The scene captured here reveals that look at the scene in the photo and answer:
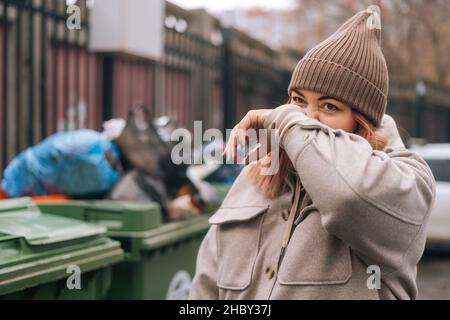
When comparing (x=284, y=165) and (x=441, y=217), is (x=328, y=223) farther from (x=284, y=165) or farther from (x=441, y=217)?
(x=441, y=217)

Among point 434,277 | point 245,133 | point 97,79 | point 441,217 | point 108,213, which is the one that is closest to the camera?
point 245,133

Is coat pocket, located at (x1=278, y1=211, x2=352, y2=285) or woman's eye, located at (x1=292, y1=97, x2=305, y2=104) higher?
woman's eye, located at (x1=292, y1=97, x2=305, y2=104)

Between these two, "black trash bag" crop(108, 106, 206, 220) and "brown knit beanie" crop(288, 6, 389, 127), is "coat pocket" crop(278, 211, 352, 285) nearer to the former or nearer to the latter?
"brown knit beanie" crop(288, 6, 389, 127)

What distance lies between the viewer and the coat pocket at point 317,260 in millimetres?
1562

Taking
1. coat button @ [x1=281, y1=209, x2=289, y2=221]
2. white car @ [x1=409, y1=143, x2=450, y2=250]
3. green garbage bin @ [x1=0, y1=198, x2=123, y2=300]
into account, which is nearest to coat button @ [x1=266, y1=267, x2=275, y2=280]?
coat button @ [x1=281, y1=209, x2=289, y2=221]

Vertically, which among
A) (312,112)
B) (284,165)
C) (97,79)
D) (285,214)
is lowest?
(285,214)

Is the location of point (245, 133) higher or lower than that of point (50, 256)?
higher

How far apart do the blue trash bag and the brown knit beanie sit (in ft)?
5.53

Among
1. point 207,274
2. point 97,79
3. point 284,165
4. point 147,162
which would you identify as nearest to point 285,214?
point 284,165

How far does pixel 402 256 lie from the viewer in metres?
1.55

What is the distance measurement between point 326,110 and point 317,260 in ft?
1.30

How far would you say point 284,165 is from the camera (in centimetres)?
166

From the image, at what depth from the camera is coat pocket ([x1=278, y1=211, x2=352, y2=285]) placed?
1562mm

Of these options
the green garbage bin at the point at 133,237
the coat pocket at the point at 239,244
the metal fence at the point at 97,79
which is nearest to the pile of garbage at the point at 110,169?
the green garbage bin at the point at 133,237
